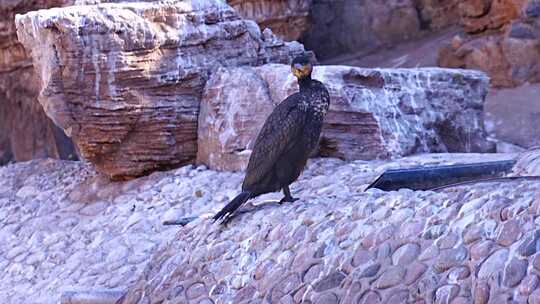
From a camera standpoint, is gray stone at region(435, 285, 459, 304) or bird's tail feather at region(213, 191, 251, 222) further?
bird's tail feather at region(213, 191, 251, 222)

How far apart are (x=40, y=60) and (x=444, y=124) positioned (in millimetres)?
3791

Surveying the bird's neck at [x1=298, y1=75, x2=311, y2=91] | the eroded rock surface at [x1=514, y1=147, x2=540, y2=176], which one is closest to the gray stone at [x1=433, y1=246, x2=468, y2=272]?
the eroded rock surface at [x1=514, y1=147, x2=540, y2=176]

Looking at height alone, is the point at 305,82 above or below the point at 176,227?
above

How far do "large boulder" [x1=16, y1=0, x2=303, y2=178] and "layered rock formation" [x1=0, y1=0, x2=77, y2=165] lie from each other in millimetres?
4827

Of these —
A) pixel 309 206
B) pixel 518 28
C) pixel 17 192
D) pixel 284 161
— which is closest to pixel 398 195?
pixel 309 206

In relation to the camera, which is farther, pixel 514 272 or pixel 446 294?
pixel 446 294

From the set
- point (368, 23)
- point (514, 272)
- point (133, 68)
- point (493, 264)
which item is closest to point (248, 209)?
point (493, 264)

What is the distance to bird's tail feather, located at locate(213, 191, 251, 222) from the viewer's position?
23.2 feet

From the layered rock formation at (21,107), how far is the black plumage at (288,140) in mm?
7904

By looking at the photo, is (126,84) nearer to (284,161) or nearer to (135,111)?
(135,111)

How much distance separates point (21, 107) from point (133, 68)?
646cm

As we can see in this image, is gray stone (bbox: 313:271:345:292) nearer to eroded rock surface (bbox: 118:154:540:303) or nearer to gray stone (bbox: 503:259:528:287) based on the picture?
eroded rock surface (bbox: 118:154:540:303)

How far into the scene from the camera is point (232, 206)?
708 centimetres

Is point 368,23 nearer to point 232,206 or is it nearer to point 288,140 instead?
point 288,140
